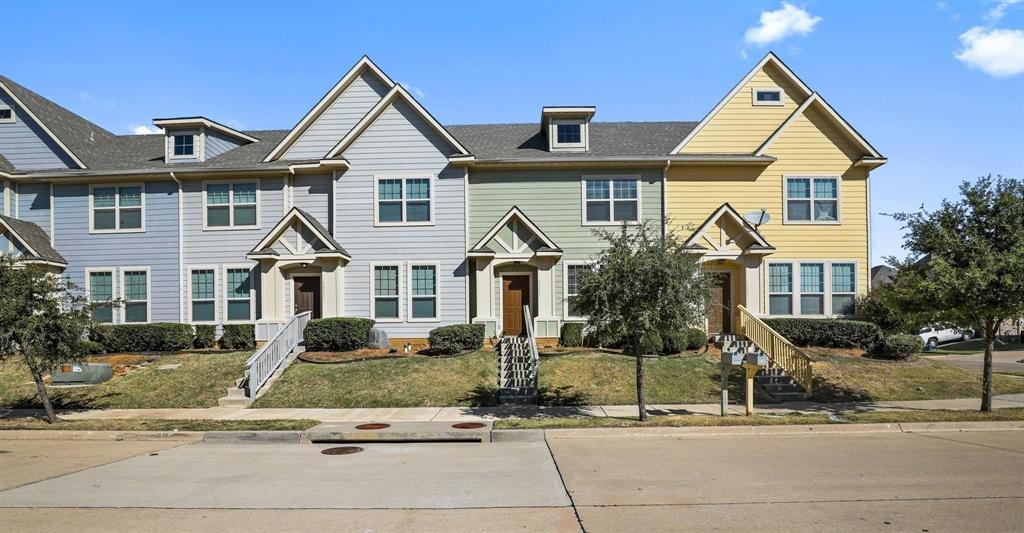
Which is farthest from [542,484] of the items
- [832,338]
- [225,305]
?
[225,305]

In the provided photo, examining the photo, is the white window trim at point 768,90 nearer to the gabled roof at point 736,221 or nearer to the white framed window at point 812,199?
the white framed window at point 812,199

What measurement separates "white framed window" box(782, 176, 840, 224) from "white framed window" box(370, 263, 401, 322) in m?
13.4

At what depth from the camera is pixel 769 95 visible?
23.6 metres

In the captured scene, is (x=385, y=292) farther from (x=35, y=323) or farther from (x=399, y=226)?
(x=35, y=323)

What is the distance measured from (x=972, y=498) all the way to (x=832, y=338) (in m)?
14.1

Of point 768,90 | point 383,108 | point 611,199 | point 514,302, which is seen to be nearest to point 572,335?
point 514,302

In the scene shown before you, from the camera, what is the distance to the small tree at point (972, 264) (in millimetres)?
12891

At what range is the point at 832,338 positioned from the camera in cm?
2083

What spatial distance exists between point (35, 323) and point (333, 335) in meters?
8.15

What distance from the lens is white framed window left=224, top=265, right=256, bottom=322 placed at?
899 inches

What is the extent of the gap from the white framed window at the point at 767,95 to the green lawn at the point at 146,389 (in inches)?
737

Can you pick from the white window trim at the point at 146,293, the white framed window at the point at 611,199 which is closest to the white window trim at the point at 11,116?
the white window trim at the point at 146,293

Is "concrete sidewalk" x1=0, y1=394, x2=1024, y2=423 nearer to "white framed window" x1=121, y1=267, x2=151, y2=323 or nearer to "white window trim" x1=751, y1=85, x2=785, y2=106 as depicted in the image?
"white framed window" x1=121, y1=267, x2=151, y2=323

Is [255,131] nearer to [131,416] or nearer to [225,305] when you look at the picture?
[225,305]
